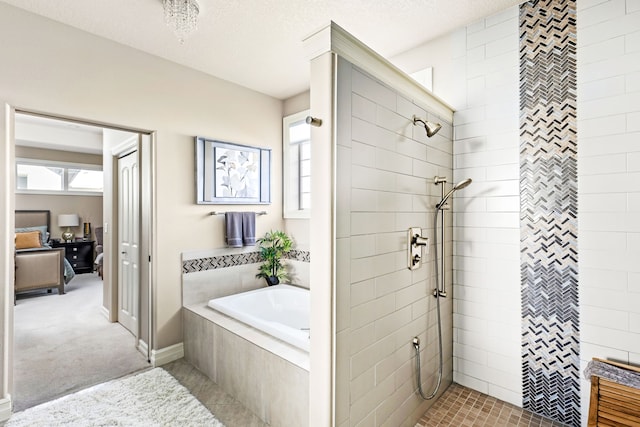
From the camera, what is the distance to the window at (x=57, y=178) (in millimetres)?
6266

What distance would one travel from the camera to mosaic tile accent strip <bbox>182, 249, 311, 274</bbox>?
117 inches

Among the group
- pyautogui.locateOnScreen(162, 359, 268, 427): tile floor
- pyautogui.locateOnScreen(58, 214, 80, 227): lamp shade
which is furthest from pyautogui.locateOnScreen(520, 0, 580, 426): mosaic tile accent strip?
pyautogui.locateOnScreen(58, 214, 80, 227): lamp shade

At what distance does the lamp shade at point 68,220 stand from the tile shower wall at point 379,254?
776 centimetres

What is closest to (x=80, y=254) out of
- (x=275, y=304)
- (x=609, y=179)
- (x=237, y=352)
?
(x=275, y=304)

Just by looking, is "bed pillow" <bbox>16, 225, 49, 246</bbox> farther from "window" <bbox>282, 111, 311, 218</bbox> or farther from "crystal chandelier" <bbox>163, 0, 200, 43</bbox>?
"crystal chandelier" <bbox>163, 0, 200, 43</bbox>

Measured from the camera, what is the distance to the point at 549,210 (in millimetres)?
1954

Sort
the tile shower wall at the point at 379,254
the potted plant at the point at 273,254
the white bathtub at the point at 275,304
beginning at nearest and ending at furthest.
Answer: the tile shower wall at the point at 379,254
the white bathtub at the point at 275,304
the potted plant at the point at 273,254

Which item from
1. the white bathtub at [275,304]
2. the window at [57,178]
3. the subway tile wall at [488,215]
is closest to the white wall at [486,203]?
the subway tile wall at [488,215]

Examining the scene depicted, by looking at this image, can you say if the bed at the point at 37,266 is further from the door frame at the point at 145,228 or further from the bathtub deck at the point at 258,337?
the bathtub deck at the point at 258,337

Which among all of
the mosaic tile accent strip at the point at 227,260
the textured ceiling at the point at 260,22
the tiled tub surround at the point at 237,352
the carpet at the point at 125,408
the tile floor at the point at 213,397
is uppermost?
the textured ceiling at the point at 260,22

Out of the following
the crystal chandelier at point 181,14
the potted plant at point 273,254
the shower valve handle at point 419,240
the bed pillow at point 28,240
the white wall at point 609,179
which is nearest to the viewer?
the white wall at point 609,179

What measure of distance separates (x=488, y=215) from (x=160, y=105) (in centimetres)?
286

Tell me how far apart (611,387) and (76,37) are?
3983 millimetres

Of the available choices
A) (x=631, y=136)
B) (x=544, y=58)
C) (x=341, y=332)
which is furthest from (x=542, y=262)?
(x=341, y=332)
